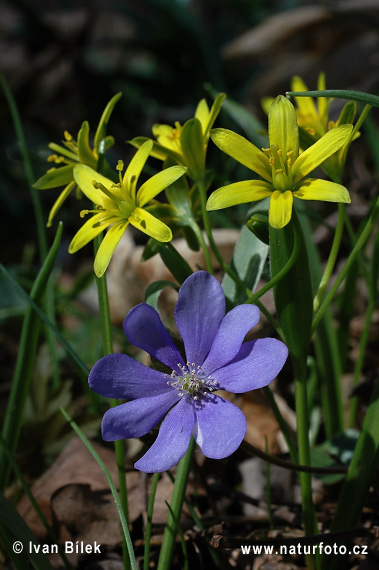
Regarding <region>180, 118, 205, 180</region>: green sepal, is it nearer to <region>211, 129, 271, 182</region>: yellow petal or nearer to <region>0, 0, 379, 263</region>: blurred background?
<region>211, 129, 271, 182</region>: yellow petal

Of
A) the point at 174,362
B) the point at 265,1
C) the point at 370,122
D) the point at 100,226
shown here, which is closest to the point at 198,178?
the point at 100,226

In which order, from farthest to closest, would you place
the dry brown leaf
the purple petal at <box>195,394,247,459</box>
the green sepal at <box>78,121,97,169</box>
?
the dry brown leaf, the green sepal at <box>78,121,97,169</box>, the purple petal at <box>195,394,247,459</box>

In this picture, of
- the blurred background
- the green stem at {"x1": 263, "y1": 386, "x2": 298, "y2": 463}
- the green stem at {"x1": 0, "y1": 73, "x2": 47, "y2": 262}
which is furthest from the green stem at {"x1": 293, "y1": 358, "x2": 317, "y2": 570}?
the blurred background

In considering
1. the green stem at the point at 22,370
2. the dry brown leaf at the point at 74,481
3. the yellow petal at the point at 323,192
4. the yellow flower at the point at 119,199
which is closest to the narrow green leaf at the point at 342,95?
the yellow petal at the point at 323,192

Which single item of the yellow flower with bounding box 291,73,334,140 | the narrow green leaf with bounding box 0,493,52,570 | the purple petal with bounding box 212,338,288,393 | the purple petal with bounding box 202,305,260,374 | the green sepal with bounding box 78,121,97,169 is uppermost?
the yellow flower with bounding box 291,73,334,140

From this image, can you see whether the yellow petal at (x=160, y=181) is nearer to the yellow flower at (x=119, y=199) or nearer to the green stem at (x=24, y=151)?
the yellow flower at (x=119, y=199)
